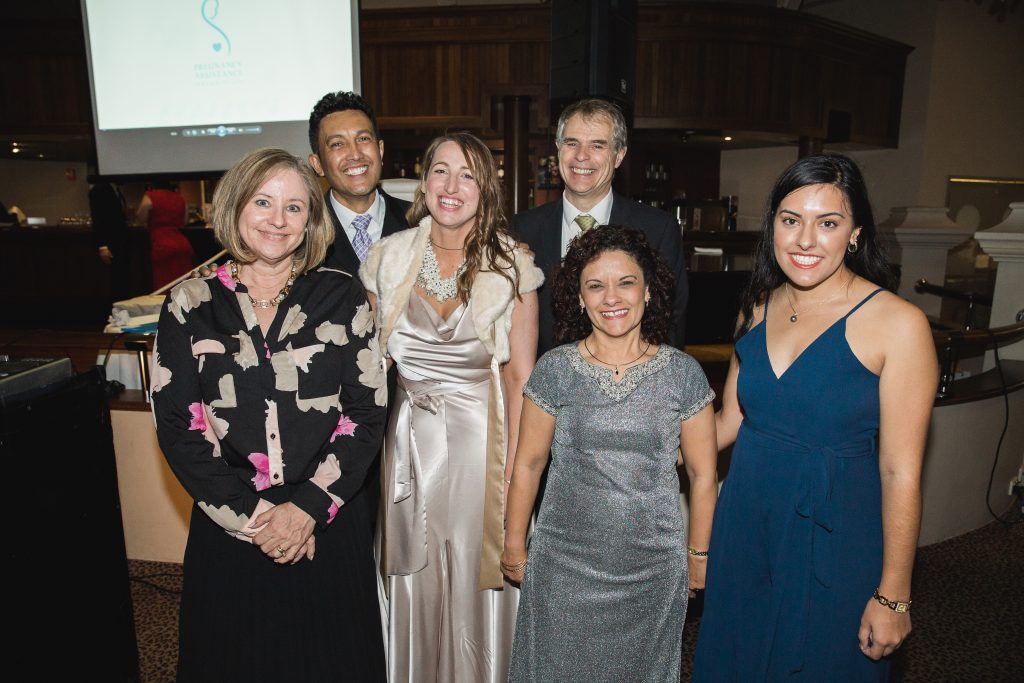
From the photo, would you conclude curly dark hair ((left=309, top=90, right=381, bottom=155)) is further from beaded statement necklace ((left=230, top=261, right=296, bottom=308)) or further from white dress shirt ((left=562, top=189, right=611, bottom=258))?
beaded statement necklace ((left=230, top=261, right=296, bottom=308))

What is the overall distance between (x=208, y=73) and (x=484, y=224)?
7.45 feet

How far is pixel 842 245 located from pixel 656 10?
→ 6.51 m

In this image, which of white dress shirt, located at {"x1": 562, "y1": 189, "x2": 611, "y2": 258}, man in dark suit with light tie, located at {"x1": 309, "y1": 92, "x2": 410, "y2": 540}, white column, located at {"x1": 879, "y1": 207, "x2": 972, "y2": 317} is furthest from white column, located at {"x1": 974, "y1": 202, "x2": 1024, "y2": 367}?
man in dark suit with light tie, located at {"x1": 309, "y1": 92, "x2": 410, "y2": 540}

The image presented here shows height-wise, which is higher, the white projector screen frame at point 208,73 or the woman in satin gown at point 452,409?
the white projector screen frame at point 208,73

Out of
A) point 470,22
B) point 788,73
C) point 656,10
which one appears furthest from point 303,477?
point 788,73

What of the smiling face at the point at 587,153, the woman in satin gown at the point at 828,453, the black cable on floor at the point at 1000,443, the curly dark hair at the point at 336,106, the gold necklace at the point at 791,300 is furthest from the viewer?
the black cable on floor at the point at 1000,443

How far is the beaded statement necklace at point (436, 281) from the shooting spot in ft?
6.22

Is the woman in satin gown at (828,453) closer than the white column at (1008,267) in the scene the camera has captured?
Yes

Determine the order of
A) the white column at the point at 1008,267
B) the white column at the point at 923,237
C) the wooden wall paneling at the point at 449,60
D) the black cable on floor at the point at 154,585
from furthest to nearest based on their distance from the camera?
the wooden wall paneling at the point at 449,60 → the white column at the point at 923,237 → the white column at the point at 1008,267 → the black cable on floor at the point at 154,585

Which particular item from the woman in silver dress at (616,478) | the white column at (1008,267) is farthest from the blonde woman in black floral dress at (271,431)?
the white column at (1008,267)

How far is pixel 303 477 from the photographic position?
1655 mm

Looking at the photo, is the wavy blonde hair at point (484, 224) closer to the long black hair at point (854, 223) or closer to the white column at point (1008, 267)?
the long black hair at point (854, 223)

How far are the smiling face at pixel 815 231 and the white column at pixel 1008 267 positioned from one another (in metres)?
3.10

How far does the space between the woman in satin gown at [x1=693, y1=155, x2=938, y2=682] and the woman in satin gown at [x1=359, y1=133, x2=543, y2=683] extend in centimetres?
66
